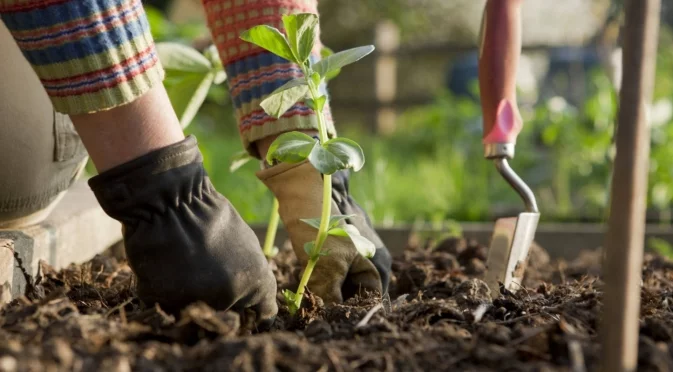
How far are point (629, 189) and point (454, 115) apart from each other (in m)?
4.67

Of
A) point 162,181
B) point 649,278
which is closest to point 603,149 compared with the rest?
point 649,278

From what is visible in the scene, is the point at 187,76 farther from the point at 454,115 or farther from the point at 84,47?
the point at 454,115

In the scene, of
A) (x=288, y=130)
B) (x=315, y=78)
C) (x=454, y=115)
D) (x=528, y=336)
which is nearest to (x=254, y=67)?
(x=288, y=130)

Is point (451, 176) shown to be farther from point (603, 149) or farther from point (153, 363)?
point (153, 363)

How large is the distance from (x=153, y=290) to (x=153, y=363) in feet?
0.75

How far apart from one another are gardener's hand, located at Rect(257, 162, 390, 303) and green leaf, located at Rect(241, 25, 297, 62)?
0.76 feet

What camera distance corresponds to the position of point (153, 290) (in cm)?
102

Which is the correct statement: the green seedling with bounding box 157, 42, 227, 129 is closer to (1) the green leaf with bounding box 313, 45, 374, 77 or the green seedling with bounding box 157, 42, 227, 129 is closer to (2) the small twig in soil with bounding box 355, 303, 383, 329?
(1) the green leaf with bounding box 313, 45, 374, 77

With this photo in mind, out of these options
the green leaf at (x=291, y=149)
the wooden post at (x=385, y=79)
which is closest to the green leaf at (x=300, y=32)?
the green leaf at (x=291, y=149)

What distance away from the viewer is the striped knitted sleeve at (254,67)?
51.6 inches

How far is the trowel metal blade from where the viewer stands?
1.43 metres

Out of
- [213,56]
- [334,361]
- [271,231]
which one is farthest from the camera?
[213,56]

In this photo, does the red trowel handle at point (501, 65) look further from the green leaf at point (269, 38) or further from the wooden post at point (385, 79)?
the wooden post at point (385, 79)

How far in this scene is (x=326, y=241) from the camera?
1272 millimetres
